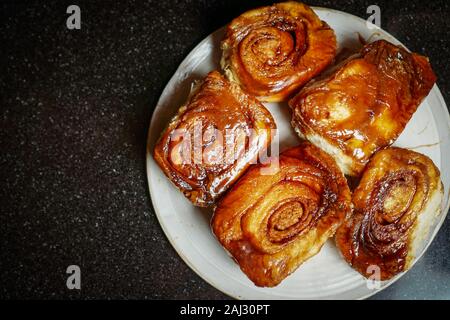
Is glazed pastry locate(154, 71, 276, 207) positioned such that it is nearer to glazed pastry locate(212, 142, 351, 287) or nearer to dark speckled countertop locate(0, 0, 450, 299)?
glazed pastry locate(212, 142, 351, 287)

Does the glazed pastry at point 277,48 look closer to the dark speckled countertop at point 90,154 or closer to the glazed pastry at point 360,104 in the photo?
the glazed pastry at point 360,104

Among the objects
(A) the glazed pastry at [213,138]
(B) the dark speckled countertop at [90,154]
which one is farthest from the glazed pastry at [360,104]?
(B) the dark speckled countertop at [90,154]

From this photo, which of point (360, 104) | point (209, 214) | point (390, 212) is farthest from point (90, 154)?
point (390, 212)

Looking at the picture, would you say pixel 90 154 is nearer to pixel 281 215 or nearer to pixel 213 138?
pixel 213 138

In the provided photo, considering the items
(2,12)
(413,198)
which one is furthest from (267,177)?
(2,12)

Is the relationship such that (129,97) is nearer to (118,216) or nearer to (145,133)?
(145,133)

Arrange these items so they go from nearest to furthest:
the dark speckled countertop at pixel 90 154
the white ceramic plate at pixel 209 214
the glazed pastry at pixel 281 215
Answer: the glazed pastry at pixel 281 215 → the white ceramic plate at pixel 209 214 → the dark speckled countertop at pixel 90 154

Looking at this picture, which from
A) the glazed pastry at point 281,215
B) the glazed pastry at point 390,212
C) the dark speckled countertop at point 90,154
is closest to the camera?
the glazed pastry at point 281,215
